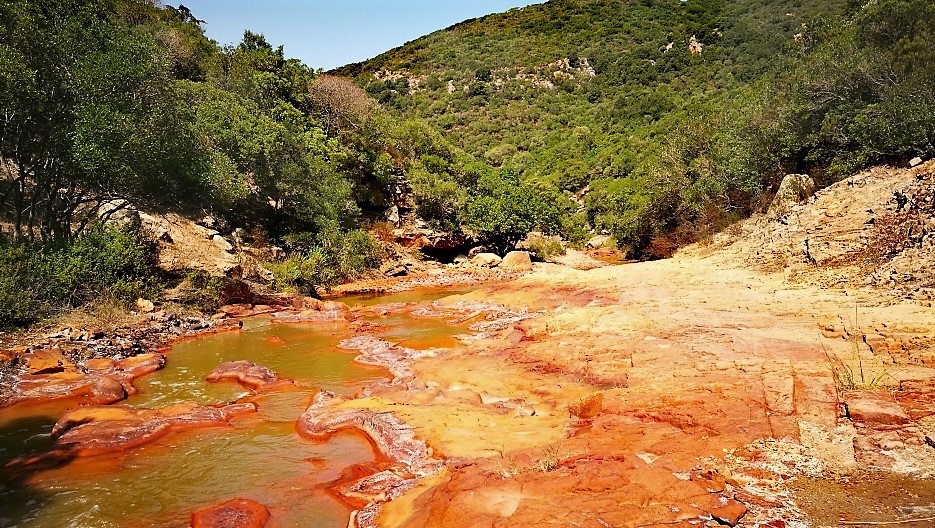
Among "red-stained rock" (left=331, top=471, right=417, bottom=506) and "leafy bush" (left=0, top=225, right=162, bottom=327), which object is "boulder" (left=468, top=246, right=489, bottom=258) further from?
"red-stained rock" (left=331, top=471, right=417, bottom=506)

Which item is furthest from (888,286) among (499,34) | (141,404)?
(499,34)

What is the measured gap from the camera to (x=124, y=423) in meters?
7.90

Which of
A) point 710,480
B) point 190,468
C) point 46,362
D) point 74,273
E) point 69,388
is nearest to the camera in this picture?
point 710,480

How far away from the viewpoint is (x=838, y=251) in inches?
546

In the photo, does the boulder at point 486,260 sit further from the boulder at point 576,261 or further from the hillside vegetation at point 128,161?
the hillside vegetation at point 128,161

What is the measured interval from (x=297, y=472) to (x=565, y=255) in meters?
29.0

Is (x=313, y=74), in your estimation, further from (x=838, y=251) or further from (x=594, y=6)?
(x=594, y=6)

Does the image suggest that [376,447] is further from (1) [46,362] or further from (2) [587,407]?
(1) [46,362]

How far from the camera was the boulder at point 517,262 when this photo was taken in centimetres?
2975

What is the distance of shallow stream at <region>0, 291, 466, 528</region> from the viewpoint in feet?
19.3

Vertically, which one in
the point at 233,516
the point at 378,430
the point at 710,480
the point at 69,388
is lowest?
the point at 378,430

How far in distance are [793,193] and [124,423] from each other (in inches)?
810

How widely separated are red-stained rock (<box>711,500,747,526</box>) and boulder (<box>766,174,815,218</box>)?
1738 cm

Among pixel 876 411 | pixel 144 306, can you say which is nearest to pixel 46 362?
pixel 144 306
